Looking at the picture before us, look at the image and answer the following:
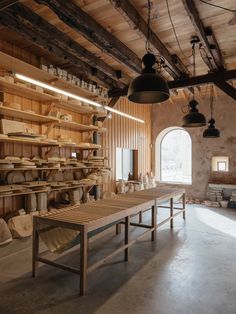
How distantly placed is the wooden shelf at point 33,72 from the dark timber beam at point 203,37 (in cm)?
246

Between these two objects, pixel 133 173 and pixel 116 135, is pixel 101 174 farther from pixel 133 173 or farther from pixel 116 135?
pixel 133 173

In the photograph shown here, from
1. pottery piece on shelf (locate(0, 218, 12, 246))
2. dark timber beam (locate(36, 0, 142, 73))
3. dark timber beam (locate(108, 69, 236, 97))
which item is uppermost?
dark timber beam (locate(36, 0, 142, 73))

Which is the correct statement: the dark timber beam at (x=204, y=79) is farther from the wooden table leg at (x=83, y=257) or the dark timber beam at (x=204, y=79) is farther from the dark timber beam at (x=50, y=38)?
the wooden table leg at (x=83, y=257)

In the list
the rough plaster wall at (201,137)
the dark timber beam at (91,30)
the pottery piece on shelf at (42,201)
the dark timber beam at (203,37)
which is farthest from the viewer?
the rough plaster wall at (201,137)

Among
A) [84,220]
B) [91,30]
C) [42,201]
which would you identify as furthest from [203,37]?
[42,201]

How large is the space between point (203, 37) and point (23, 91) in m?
3.01

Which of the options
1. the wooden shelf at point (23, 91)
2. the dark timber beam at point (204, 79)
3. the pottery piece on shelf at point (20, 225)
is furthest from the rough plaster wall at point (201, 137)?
the pottery piece on shelf at point (20, 225)

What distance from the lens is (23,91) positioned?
4.08 metres

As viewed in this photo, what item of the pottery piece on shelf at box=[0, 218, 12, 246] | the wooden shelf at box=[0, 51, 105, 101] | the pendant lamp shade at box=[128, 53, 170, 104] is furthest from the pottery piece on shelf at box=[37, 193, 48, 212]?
the pendant lamp shade at box=[128, 53, 170, 104]

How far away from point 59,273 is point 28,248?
1103 millimetres

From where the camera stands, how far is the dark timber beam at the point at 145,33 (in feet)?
10.1

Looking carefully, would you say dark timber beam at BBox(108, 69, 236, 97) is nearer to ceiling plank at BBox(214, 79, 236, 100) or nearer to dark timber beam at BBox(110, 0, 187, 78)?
ceiling plank at BBox(214, 79, 236, 100)

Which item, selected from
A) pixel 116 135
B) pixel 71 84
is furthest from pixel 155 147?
pixel 71 84

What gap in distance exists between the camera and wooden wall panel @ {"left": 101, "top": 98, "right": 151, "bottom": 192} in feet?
22.4
